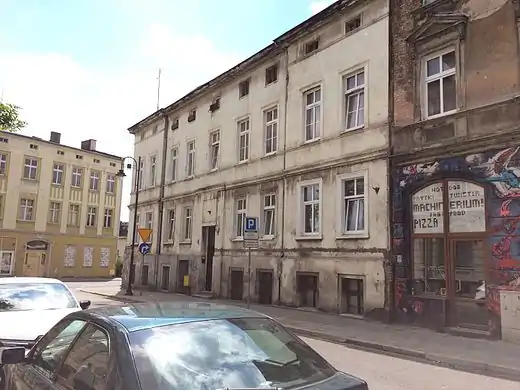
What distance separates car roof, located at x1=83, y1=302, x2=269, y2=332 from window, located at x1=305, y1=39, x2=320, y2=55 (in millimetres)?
15289

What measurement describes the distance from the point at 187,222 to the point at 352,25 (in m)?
13.2

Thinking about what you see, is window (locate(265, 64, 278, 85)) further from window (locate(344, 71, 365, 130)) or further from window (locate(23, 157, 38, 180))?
window (locate(23, 157, 38, 180))

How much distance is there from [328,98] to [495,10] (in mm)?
6041

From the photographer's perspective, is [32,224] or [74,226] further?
[74,226]

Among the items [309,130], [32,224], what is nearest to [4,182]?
[32,224]

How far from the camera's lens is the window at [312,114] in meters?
17.2

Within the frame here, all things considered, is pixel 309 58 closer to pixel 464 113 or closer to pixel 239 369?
pixel 464 113

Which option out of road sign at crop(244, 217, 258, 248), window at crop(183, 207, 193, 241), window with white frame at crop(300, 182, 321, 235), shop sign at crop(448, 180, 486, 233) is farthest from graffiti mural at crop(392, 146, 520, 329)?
window at crop(183, 207, 193, 241)

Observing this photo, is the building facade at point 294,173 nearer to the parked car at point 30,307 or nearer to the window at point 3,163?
the parked car at point 30,307

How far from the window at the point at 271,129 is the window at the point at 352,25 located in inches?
177

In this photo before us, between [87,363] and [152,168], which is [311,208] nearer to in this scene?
[87,363]

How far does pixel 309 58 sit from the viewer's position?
1773 centimetres

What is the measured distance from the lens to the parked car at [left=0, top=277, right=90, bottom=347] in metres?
6.68

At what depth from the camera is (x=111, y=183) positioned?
48.4 meters
